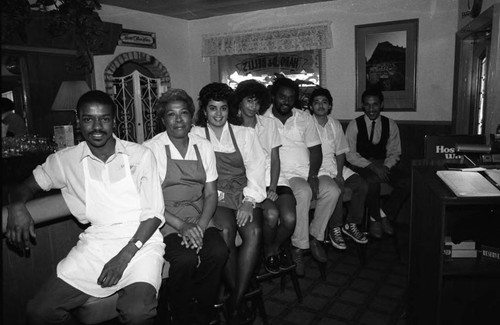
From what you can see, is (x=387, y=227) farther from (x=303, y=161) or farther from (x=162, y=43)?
(x=162, y=43)

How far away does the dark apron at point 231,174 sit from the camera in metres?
2.83

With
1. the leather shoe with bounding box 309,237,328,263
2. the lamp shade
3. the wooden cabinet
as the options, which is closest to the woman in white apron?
the leather shoe with bounding box 309,237,328,263

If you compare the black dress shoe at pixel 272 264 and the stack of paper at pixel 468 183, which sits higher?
the stack of paper at pixel 468 183

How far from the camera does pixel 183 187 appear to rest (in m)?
2.48

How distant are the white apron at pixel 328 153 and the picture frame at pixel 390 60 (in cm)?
224

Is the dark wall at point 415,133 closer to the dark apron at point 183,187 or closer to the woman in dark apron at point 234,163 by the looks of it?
the woman in dark apron at point 234,163

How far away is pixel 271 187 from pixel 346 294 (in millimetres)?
989

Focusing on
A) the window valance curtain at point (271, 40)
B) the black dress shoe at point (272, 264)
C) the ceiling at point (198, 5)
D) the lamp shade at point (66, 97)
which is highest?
the ceiling at point (198, 5)

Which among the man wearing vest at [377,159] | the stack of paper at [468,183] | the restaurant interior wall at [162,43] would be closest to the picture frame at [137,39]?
the restaurant interior wall at [162,43]

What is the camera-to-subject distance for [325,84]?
6.36 m

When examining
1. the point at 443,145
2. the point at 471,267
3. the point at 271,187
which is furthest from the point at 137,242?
the point at 443,145

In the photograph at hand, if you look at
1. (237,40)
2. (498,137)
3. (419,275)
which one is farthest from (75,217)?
(237,40)

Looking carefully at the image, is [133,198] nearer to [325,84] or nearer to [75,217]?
[75,217]

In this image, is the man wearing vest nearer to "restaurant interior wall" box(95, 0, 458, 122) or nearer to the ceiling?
"restaurant interior wall" box(95, 0, 458, 122)
